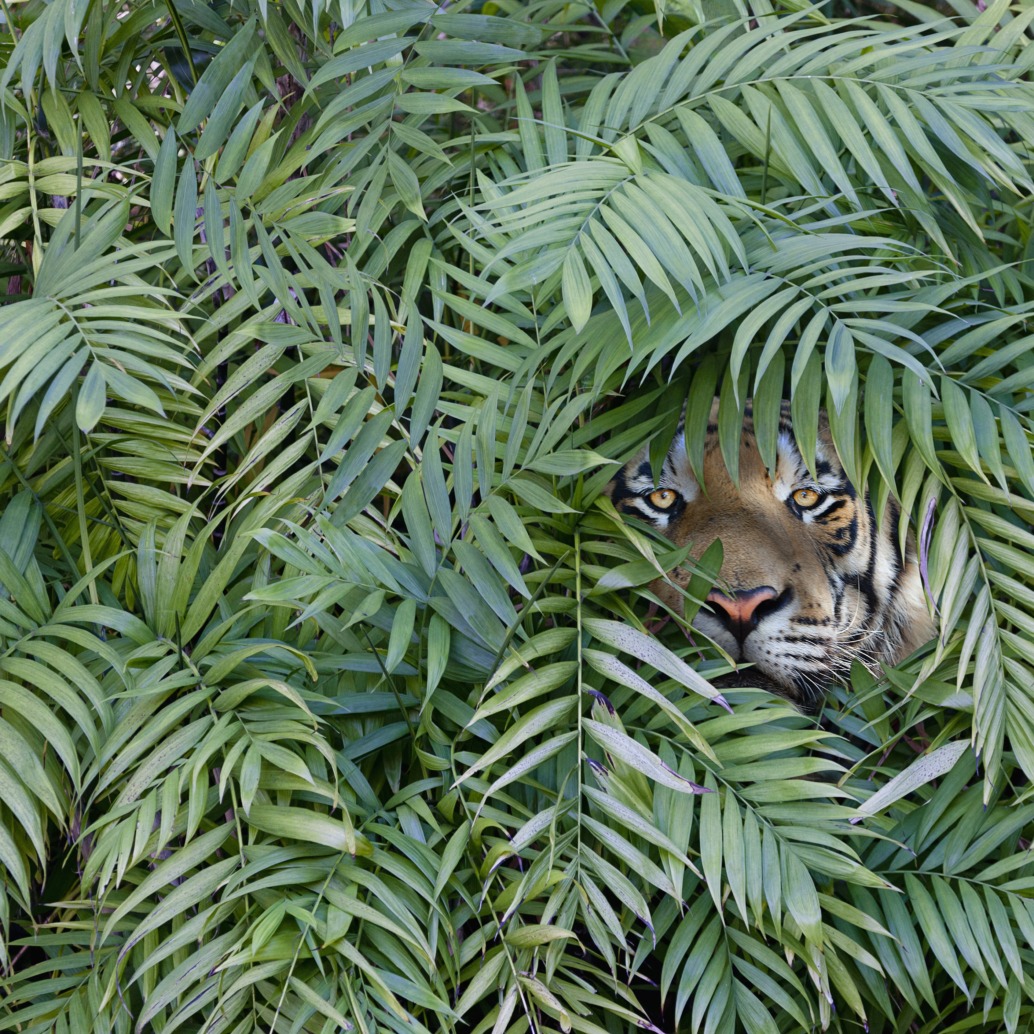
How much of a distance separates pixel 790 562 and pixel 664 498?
153 mm

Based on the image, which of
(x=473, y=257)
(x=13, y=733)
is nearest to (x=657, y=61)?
(x=473, y=257)

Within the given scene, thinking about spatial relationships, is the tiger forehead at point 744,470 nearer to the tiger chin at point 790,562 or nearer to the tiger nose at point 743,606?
the tiger chin at point 790,562

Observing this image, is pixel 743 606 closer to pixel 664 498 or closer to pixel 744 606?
pixel 744 606

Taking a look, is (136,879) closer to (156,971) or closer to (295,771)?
(156,971)

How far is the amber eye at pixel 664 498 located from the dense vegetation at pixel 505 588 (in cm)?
7

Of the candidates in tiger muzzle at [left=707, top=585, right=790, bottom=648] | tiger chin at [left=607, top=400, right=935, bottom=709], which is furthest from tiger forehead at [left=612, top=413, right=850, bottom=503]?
tiger muzzle at [left=707, top=585, right=790, bottom=648]

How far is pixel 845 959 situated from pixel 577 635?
1.46 feet

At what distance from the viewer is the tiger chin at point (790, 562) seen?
108 cm

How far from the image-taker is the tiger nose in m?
1.07

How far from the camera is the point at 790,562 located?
3.59 ft

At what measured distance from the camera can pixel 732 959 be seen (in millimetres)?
1060

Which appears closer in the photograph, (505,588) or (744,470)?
(505,588)

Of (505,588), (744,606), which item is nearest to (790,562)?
(744,606)

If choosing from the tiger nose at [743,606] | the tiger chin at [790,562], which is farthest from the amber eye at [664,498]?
the tiger nose at [743,606]
